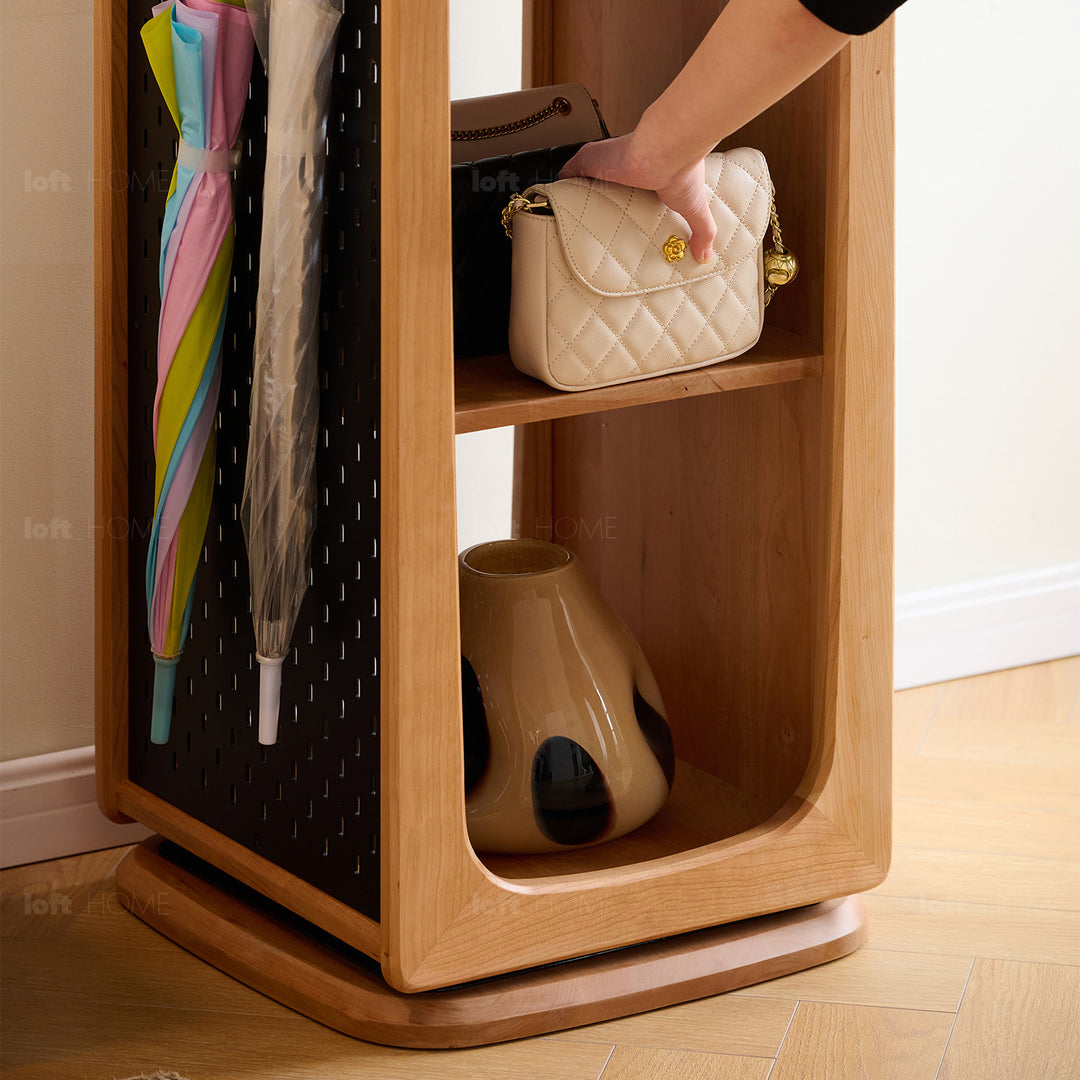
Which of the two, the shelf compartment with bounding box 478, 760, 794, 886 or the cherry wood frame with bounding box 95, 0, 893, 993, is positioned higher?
the cherry wood frame with bounding box 95, 0, 893, 993

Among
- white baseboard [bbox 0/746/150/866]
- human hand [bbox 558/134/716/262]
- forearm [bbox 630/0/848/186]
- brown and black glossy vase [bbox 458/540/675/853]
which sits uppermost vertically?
forearm [bbox 630/0/848/186]

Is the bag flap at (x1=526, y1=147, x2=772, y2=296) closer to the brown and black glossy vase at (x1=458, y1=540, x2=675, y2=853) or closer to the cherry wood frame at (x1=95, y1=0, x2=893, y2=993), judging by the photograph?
the cherry wood frame at (x1=95, y1=0, x2=893, y2=993)

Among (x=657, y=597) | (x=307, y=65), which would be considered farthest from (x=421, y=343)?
(x=657, y=597)

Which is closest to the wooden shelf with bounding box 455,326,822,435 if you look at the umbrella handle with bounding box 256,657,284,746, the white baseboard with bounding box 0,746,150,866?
the umbrella handle with bounding box 256,657,284,746

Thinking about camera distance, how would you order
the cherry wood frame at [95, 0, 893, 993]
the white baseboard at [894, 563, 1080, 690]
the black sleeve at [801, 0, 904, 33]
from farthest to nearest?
1. the white baseboard at [894, 563, 1080, 690]
2. the cherry wood frame at [95, 0, 893, 993]
3. the black sleeve at [801, 0, 904, 33]

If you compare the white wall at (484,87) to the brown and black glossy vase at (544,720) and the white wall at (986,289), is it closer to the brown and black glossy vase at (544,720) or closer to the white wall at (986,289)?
the brown and black glossy vase at (544,720)

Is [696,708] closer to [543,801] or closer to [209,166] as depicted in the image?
[543,801]

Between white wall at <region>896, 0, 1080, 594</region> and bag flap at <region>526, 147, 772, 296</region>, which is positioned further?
white wall at <region>896, 0, 1080, 594</region>

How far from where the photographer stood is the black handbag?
3.78ft

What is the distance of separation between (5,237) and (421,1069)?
813 mm

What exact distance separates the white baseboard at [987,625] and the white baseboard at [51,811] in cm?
98

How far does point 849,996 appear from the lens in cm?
120

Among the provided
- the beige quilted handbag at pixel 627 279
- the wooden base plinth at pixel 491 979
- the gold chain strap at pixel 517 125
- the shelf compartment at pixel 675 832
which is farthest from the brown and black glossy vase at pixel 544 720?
the gold chain strap at pixel 517 125

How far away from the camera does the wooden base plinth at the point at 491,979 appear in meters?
1.14
